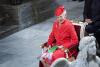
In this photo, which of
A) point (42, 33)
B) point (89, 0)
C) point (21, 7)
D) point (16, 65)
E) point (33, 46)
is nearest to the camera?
point (89, 0)

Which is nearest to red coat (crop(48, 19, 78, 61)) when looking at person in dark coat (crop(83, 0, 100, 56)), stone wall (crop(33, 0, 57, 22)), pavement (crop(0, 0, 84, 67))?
person in dark coat (crop(83, 0, 100, 56))

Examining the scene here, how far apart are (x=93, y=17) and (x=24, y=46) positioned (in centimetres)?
292

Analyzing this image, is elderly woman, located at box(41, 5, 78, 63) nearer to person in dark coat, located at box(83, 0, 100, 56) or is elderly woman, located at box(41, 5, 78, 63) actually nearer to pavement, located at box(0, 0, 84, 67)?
person in dark coat, located at box(83, 0, 100, 56)

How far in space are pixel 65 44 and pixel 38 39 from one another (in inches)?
136

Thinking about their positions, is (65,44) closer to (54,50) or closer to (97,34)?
(54,50)

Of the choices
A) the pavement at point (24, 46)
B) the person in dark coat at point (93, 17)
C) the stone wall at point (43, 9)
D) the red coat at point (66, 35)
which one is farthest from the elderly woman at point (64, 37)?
the stone wall at point (43, 9)

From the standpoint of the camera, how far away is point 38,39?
8.61 meters

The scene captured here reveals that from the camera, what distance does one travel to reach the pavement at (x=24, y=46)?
7137 millimetres

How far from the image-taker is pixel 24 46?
813cm

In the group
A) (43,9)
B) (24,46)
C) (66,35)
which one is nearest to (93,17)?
(66,35)

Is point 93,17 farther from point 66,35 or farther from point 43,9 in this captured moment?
point 43,9

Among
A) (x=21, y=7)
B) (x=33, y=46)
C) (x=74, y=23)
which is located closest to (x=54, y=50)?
(x=74, y=23)

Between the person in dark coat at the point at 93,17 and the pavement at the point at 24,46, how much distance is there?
1841 mm

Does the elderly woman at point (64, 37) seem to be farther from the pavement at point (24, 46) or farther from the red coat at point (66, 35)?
the pavement at point (24, 46)
